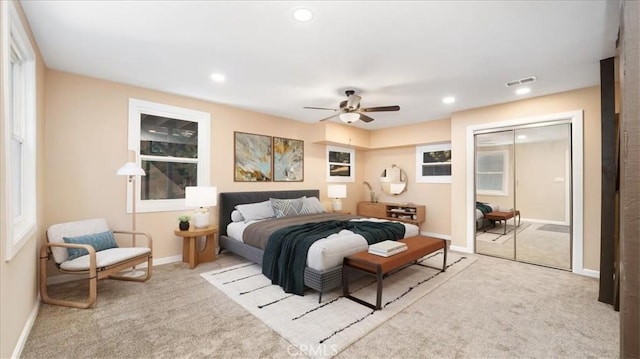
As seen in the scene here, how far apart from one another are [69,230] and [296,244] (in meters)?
2.53

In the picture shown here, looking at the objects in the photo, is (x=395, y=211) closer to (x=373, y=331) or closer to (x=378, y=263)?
(x=378, y=263)

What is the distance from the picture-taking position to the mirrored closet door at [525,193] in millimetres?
4066

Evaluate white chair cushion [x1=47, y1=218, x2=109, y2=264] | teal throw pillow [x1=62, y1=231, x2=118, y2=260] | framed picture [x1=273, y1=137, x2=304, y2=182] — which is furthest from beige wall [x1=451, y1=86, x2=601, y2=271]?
white chair cushion [x1=47, y1=218, x2=109, y2=264]

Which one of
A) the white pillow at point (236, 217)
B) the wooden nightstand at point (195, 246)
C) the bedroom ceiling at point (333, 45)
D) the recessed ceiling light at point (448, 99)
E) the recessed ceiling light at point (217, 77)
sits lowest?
the wooden nightstand at point (195, 246)

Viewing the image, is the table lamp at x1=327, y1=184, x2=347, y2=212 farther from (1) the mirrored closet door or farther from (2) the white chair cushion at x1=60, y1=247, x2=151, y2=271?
(2) the white chair cushion at x1=60, y1=247, x2=151, y2=271

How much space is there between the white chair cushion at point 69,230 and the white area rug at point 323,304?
4.59 feet

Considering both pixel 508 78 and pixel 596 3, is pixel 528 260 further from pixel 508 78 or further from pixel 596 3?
pixel 596 3

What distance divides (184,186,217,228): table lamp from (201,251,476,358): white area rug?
0.81 metres

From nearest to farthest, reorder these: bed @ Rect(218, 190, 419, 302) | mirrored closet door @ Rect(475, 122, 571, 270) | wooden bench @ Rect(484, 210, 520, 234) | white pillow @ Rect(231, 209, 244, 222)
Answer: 1. bed @ Rect(218, 190, 419, 302)
2. mirrored closet door @ Rect(475, 122, 571, 270)
3. wooden bench @ Rect(484, 210, 520, 234)
4. white pillow @ Rect(231, 209, 244, 222)

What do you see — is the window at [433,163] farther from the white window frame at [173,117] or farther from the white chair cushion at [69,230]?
the white chair cushion at [69,230]

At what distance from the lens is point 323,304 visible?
289cm

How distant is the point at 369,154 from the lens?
300 inches

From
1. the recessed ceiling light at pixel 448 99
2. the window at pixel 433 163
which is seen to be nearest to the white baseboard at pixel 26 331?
the recessed ceiling light at pixel 448 99

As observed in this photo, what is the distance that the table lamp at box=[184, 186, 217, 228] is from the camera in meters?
4.02
